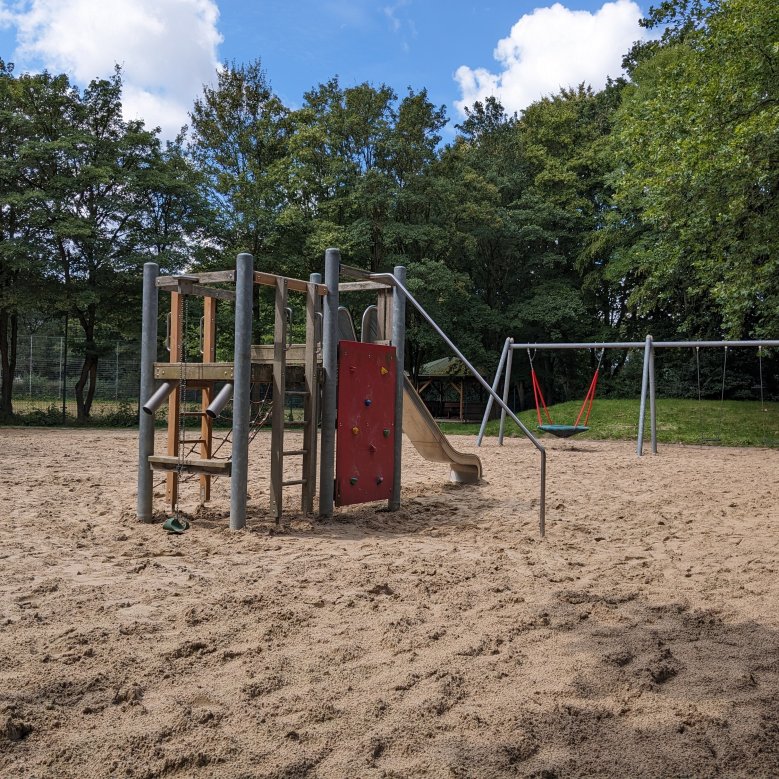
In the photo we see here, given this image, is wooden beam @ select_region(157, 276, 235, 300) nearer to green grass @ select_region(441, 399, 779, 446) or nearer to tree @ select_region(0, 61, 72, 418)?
green grass @ select_region(441, 399, 779, 446)

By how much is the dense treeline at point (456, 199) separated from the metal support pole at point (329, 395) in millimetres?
9585

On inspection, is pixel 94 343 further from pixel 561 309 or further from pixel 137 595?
pixel 137 595

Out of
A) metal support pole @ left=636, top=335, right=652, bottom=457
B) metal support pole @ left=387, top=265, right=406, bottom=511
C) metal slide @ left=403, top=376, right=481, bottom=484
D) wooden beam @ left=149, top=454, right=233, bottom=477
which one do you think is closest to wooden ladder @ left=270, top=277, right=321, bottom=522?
wooden beam @ left=149, top=454, right=233, bottom=477

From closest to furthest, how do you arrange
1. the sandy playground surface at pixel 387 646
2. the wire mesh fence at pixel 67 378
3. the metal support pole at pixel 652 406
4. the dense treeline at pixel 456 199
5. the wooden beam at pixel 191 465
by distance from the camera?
the sandy playground surface at pixel 387 646
the wooden beam at pixel 191 465
the metal support pole at pixel 652 406
the dense treeline at pixel 456 199
the wire mesh fence at pixel 67 378

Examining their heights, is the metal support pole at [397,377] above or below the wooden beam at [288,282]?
below

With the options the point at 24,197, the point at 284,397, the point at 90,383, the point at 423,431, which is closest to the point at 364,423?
the point at 284,397

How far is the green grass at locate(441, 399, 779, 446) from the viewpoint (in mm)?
16188

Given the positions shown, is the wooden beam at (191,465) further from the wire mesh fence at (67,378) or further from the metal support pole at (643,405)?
the wire mesh fence at (67,378)

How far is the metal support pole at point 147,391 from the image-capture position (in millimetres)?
6008

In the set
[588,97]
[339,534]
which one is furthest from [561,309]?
[339,534]

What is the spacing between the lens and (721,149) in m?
13.2

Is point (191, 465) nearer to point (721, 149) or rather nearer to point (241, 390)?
point (241, 390)

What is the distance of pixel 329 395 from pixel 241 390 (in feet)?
2.95

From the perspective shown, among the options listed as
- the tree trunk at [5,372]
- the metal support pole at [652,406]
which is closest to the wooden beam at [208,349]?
the metal support pole at [652,406]
